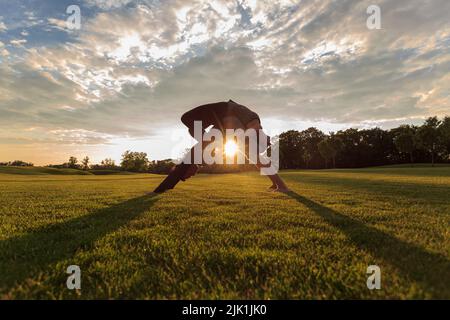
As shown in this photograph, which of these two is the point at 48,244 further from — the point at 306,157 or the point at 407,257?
the point at 306,157

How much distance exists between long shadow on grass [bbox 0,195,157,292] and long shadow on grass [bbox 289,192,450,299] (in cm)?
364

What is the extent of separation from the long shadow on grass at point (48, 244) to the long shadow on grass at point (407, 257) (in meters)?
3.64

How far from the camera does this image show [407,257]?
9.00ft

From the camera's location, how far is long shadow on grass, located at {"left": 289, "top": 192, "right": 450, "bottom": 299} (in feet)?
7.21

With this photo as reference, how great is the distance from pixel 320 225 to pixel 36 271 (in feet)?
12.9

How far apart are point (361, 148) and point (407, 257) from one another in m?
93.7

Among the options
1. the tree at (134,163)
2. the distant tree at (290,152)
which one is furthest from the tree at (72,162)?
the distant tree at (290,152)

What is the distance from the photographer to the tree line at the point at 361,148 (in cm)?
6444

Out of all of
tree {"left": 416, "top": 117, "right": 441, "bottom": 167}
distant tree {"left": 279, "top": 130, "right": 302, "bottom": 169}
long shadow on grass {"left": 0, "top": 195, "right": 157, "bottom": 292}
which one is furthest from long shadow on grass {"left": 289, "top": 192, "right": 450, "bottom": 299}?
distant tree {"left": 279, "top": 130, "right": 302, "bottom": 169}

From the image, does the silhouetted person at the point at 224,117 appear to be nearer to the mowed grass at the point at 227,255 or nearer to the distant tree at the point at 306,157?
the mowed grass at the point at 227,255

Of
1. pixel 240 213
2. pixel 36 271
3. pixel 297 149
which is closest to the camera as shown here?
pixel 36 271

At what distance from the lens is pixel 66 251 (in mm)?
3053

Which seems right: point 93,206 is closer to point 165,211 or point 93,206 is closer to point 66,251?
point 165,211
